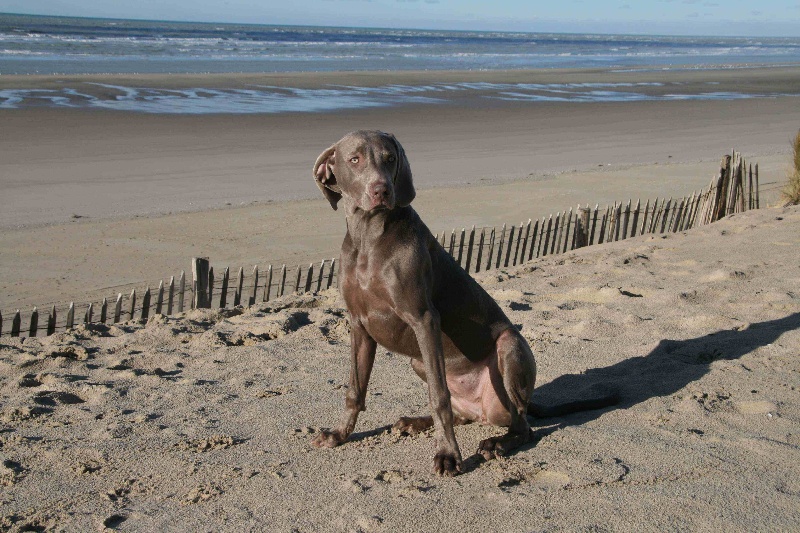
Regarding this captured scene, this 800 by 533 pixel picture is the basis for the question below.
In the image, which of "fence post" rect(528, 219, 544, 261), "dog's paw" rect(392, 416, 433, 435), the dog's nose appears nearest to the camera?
the dog's nose

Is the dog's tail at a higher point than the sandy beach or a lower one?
higher

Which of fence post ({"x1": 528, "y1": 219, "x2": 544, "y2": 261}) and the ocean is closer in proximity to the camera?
fence post ({"x1": 528, "y1": 219, "x2": 544, "y2": 261})

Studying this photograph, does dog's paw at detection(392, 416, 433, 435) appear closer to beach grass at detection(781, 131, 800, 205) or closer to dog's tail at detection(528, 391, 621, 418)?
dog's tail at detection(528, 391, 621, 418)

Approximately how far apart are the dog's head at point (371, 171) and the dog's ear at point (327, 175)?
0.06ft

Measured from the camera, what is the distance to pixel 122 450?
14.6ft

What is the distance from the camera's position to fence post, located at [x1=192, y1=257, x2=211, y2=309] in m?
7.81

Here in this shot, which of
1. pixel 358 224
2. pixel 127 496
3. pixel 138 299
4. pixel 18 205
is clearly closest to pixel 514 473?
pixel 358 224

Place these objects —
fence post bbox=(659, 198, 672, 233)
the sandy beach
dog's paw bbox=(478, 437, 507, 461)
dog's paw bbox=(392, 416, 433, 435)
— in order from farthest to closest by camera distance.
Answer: fence post bbox=(659, 198, 672, 233)
the sandy beach
dog's paw bbox=(392, 416, 433, 435)
dog's paw bbox=(478, 437, 507, 461)

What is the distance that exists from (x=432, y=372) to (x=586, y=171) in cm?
1421

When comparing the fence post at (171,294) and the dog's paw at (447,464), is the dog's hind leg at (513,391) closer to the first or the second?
the dog's paw at (447,464)

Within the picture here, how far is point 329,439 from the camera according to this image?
4.46 meters

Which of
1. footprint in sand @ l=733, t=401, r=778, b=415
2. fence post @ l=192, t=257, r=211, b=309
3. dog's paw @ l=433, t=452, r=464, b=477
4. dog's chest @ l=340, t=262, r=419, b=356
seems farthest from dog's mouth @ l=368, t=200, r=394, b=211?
fence post @ l=192, t=257, r=211, b=309

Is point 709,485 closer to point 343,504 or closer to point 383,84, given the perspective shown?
point 343,504

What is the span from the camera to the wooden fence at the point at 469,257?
25.1 ft
